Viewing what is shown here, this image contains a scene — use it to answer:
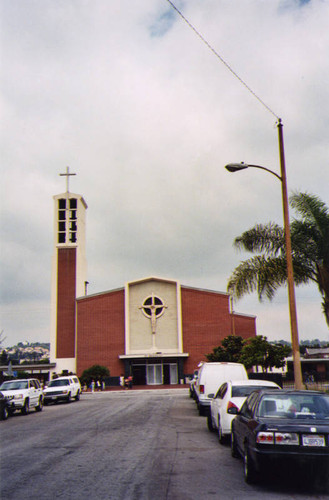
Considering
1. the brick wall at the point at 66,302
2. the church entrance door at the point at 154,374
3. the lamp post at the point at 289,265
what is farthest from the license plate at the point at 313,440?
the brick wall at the point at 66,302

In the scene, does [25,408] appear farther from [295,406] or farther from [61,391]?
[295,406]

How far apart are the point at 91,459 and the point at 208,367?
10.5 m

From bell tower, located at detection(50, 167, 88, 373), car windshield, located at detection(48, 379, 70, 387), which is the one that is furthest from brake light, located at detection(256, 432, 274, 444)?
bell tower, located at detection(50, 167, 88, 373)

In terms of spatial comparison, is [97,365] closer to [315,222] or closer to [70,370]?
[70,370]

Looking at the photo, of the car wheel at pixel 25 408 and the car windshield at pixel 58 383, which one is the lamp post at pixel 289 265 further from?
the car windshield at pixel 58 383

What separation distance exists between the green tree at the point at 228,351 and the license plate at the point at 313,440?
1753 inches

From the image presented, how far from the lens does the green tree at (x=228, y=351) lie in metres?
51.8

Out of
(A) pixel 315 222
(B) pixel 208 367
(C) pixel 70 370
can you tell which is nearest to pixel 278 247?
(A) pixel 315 222

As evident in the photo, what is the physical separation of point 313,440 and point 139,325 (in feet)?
178

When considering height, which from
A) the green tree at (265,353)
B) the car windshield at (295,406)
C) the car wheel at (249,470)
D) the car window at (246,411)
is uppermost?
the green tree at (265,353)

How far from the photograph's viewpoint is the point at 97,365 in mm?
57438

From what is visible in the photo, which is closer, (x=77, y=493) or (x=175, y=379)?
(x=77, y=493)

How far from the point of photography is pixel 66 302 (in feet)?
207

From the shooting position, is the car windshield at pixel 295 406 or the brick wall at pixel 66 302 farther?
the brick wall at pixel 66 302
